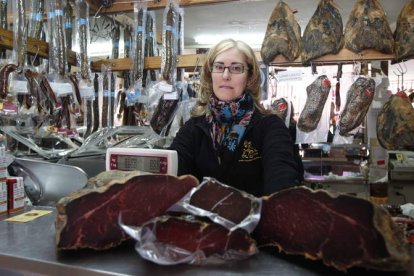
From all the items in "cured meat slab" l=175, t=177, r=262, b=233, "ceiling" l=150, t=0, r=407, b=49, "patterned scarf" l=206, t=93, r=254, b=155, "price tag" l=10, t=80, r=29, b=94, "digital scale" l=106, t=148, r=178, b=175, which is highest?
"ceiling" l=150, t=0, r=407, b=49

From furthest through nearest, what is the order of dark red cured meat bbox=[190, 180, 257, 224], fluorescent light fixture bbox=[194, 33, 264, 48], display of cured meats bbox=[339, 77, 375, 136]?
fluorescent light fixture bbox=[194, 33, 264, 48]
display of cured meats bbox=[339, 77, 375, 136]
dark red cured meat bbox=[190, 180, 257, 224]

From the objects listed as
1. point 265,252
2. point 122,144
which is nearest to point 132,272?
point 265,252

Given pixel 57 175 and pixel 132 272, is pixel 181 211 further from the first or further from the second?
pixel 57 175

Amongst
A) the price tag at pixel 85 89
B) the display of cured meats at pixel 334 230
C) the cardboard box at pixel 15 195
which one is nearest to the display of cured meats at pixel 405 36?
the display of cured meats at pixel 334 230

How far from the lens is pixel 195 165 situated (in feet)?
5.90

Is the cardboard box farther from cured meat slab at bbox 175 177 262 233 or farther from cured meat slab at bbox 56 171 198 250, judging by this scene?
cured meat slab at bbox 175 177 262 233

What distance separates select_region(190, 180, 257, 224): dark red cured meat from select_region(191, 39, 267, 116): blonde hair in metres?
0.88

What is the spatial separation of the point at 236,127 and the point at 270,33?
0.96 m

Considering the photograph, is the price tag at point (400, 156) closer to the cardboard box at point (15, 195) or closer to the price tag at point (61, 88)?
the price tag at point (61, 88)

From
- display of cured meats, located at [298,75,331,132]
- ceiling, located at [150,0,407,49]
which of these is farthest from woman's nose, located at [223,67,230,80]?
ceiling, located at [150,0,407,49]

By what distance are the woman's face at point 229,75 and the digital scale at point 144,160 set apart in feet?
2.13

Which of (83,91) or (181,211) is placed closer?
(181,211)

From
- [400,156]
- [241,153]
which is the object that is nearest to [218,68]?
[241,153]

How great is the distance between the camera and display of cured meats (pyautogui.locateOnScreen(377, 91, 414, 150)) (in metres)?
2.24
